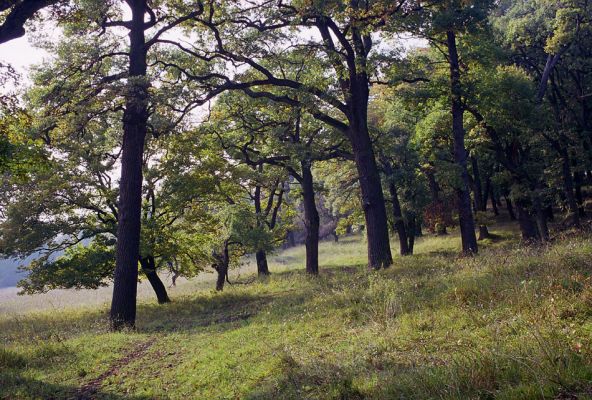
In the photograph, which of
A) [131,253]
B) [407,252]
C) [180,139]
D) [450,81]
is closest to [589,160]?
[407,252]

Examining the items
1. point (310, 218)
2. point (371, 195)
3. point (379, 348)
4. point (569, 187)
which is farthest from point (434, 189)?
point (379, 348)

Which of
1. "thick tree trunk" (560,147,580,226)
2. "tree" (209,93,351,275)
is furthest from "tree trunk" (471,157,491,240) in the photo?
"tree" (209,93,351,275)

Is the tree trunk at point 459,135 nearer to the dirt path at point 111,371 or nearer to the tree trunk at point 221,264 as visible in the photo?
the tree trunk at point 221,264

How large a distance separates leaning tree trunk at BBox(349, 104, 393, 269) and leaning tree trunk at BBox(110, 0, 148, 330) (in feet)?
21.7

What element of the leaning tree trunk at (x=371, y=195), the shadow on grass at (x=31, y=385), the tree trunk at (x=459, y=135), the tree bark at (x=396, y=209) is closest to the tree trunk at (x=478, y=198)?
the tree bark at (x=396, y=209)

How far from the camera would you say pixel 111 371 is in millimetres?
8023

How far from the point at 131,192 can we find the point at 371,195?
24.1ft

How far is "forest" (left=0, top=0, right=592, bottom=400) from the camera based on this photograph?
19.0ft

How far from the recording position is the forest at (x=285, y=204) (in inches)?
228

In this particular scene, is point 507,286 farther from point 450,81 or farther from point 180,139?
point 450,81

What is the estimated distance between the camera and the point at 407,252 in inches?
1243

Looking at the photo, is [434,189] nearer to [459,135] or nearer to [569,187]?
[569,187]

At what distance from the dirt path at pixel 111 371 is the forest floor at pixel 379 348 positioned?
0.03 m

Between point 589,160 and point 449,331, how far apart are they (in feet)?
89.8
